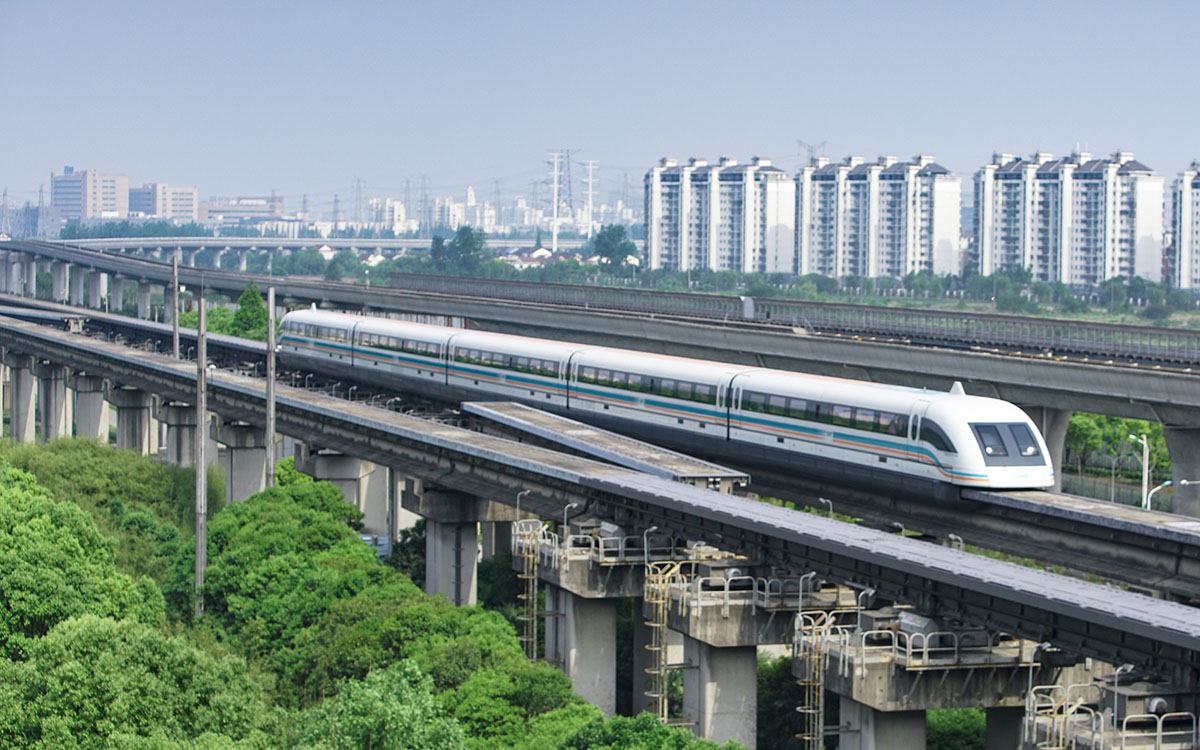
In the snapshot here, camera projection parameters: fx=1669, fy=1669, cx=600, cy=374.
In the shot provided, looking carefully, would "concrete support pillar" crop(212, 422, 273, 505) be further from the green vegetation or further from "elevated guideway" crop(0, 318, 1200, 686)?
the green vegetation

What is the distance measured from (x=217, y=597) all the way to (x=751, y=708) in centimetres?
1910

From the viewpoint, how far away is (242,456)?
71.8m

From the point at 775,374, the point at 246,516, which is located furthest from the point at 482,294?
the point at 775,374

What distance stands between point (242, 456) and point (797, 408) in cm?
3671

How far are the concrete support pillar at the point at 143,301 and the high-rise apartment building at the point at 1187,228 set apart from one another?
11298 centimetres

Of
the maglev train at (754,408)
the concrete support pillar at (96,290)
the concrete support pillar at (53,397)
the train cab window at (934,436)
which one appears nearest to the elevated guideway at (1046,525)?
the maglev train at (754,408)

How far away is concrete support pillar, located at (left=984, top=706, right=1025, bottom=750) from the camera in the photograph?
28422mm

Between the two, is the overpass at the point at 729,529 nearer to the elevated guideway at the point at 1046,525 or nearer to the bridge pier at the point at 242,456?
the bridge pier at the point at 242,456

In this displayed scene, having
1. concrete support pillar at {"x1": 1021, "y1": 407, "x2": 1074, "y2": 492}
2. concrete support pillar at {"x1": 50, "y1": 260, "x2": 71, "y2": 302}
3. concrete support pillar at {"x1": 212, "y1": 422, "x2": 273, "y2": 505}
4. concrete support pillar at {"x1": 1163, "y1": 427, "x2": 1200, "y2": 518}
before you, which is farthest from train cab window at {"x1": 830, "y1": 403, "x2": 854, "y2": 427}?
concrete support pillar at {"x1": 50, "y1": 260, "x2": 71, "y2": 302}

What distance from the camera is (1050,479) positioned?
35.8 m

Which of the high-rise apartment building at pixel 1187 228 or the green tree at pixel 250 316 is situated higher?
the high-rise apartment building at pixel 1187 228

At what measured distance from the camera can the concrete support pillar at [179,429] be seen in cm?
7912

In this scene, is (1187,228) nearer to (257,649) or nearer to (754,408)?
(754,408)

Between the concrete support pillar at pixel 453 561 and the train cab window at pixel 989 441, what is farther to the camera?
the concrete support pillar at pixel 453 561
